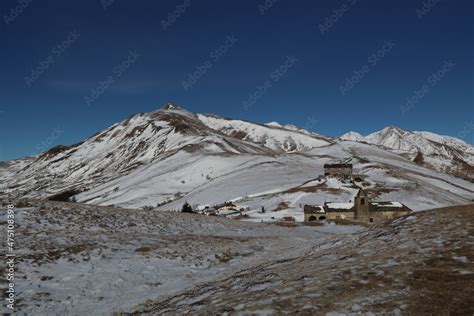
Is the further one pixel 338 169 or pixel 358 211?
pixel 338 169

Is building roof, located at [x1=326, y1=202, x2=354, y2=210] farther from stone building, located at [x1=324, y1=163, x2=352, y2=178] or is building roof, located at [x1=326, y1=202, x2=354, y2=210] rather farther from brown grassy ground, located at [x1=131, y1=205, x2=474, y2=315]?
brown grassy ground, located at [x1=131, y1=205, x2=474, y2=315]

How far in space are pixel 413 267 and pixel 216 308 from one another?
6.55 metres

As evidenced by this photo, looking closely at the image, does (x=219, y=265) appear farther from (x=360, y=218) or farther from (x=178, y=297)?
(x=360, y=218)

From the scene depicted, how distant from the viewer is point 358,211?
286 feet

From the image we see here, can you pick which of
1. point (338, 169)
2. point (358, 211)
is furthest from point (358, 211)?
point (338, 169)

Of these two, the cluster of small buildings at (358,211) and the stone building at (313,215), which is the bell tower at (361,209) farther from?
the stone building at (313,215)

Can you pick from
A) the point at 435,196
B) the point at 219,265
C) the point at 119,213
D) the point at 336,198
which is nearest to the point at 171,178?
the point at 336,198

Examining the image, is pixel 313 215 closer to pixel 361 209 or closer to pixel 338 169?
pixel 361 209

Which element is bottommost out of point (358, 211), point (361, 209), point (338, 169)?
point (358, 211)

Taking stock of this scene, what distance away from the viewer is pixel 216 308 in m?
11.2

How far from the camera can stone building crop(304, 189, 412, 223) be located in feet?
288

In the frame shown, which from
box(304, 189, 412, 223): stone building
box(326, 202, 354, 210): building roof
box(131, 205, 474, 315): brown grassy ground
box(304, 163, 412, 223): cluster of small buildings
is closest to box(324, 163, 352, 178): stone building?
box(304, 163, 412, 223): cluster of small buildings

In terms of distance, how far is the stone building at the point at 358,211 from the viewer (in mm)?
87750

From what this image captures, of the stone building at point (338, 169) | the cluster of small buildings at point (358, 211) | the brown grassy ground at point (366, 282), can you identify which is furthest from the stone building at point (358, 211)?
the brown grassy ground at point (366, 282)
